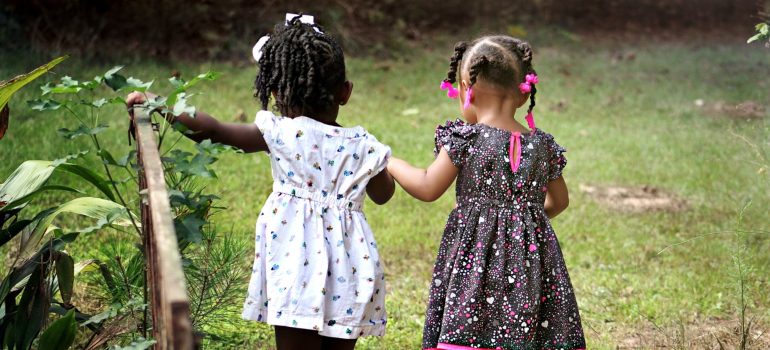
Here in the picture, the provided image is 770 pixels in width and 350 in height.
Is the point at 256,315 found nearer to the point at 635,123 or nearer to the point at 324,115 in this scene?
the point at 324,115

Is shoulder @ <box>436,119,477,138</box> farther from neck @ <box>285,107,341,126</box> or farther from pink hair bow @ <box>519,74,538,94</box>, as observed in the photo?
neck @ <box>285,107,341,126</box>

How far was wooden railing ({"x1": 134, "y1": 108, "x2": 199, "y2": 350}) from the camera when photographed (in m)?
1.50

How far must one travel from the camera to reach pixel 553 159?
3.34m

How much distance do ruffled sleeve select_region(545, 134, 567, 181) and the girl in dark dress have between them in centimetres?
1

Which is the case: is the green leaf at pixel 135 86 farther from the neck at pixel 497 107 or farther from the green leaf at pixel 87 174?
the neck at pixel 497 107

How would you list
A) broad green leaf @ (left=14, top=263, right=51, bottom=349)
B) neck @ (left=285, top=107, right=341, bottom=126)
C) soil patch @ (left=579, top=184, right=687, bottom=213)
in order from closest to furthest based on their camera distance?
1. neck @ (left=285, top=107, right=341, bottom=126)
2. broad green leaf @ (left=14, top=263, right=51, bottom=349)
3. soil patch @ (left=579, top=184, right=687, bottom=213)

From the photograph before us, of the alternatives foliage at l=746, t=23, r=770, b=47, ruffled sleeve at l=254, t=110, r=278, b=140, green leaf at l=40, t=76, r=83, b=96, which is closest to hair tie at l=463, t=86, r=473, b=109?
ruffled sleeve at l=254, t=110, r=278, b=140

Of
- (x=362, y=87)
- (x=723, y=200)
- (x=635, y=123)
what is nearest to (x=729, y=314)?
(x=723, y=200)

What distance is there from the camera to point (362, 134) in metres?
2.92

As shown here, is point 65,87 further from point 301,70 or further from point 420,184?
point 420,184

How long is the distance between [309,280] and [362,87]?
6467mm

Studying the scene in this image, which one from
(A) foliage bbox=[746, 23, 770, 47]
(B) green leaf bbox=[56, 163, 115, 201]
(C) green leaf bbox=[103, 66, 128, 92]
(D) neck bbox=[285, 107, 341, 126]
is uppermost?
(A) foliage bbox=[746, 23, 770, 47]

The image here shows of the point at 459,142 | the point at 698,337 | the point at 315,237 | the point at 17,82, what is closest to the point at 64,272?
the point at 17,82

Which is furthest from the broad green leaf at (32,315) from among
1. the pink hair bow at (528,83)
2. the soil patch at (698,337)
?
the soil patch at (698,337)
